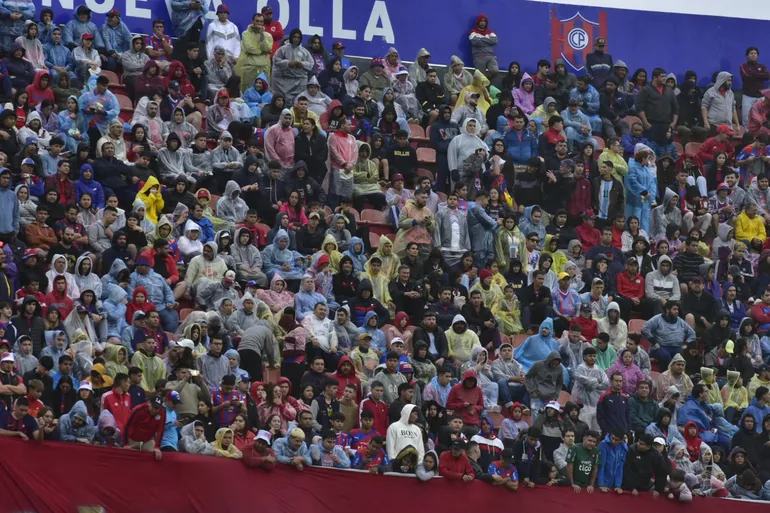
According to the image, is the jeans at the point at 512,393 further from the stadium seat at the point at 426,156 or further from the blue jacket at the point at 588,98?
the blue jacket at the point at 588,98

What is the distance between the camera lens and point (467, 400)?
2309 cm

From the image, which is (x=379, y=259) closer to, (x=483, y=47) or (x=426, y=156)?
(x=426, y=156)

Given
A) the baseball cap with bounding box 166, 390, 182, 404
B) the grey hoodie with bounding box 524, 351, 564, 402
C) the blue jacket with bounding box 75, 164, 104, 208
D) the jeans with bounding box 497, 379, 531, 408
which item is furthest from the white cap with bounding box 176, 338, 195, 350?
the grey hoodie with bounding box 524, 351, 564, 402

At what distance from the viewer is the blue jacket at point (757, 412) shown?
81.3 feet

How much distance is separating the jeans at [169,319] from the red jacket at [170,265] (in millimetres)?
586

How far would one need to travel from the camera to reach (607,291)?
89.3ft

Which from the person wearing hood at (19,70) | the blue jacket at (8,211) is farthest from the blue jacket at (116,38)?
the blue jacket at (8,211)

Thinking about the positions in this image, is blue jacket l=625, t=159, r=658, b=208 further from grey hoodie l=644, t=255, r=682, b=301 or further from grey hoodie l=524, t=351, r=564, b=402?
grey hoodie l=524, t=351, r=564, b=402

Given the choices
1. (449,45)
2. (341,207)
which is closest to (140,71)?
(341,207)

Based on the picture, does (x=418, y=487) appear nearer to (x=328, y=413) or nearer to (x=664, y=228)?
(x=328, y=413)

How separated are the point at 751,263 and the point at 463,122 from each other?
4.98 meters

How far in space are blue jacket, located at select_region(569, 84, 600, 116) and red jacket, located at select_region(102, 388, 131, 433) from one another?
12661mm

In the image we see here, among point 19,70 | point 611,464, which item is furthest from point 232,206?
point 611,464

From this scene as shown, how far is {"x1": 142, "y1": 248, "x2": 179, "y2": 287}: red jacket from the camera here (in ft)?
77.9
